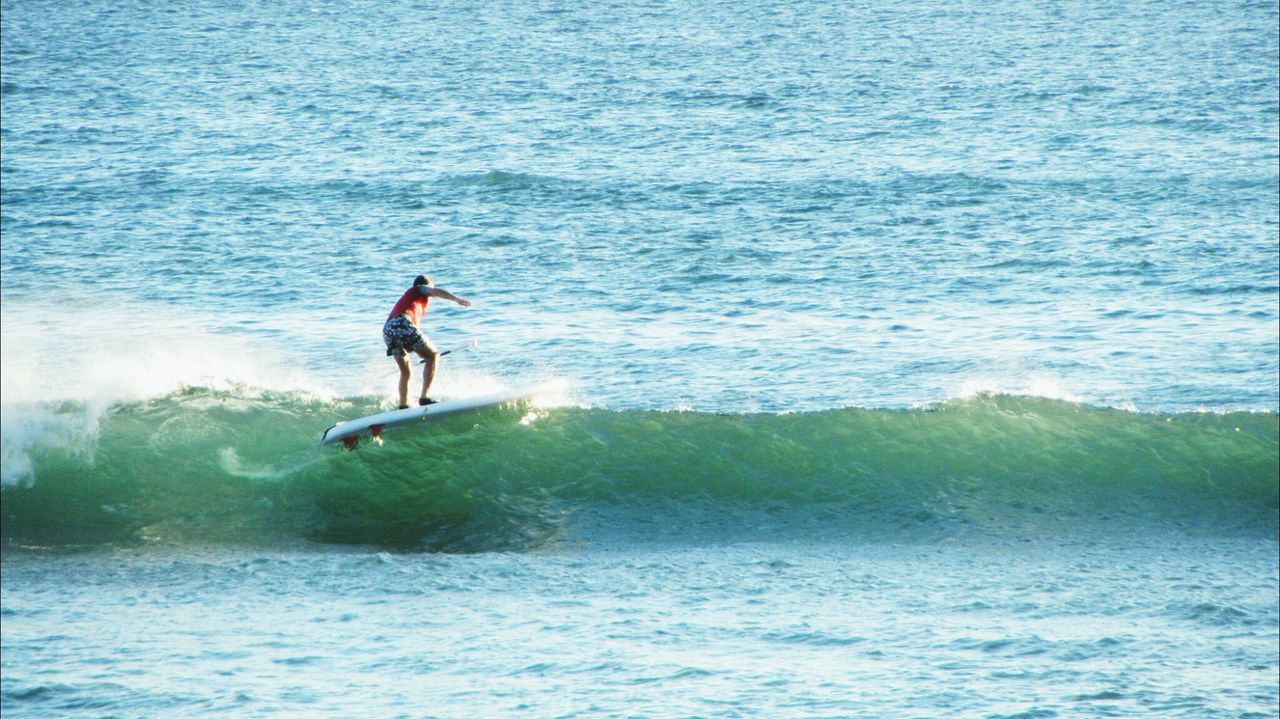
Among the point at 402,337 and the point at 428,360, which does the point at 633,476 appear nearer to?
the point at 428,360

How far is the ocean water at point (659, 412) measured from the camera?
314 inches

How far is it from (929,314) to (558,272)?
22.0 ft

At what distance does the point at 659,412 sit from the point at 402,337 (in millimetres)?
3256

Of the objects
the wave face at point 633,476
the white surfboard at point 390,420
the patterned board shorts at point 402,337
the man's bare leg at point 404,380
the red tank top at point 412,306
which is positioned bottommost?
the wave face at point 633,476

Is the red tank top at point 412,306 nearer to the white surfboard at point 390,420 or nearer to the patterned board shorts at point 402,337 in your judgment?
the patterned board shorts at point 402,337

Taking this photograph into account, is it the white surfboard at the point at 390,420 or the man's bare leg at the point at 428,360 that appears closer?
the man's bare leg at the point at 428,360

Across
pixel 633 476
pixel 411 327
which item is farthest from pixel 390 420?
pixel 633 476

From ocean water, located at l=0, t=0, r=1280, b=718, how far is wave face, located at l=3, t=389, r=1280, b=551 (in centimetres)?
5

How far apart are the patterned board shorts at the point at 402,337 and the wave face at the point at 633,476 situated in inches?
45.2

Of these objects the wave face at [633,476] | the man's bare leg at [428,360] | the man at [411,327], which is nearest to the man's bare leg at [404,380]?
the man at [411,327]

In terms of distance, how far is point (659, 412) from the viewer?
14172mm

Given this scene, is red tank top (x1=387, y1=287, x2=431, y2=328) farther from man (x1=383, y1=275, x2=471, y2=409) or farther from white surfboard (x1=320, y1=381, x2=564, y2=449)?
white surfboard (x1=320, y1=381, x2=564, y2=449)

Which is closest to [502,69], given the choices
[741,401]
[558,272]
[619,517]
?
[558,272]

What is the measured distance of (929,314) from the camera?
781 inches
